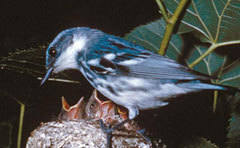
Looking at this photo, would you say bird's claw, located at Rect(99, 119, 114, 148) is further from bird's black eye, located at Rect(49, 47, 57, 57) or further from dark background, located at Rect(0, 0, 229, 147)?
bird's black eye, located at Rect(49, 47, 57, 57)

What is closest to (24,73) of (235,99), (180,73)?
(180,73)

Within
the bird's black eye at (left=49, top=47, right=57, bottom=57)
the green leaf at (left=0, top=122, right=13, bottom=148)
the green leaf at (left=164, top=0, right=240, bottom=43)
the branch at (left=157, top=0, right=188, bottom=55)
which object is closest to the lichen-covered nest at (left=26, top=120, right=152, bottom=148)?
the green leaf at (left=0, top=122, right=13, bottom=148)

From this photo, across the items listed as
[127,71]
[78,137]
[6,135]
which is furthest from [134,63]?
[6,135]

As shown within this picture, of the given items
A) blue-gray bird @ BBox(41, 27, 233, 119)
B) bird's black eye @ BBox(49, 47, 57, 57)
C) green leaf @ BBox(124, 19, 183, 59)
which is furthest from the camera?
green leaf @ BBox(124, 19, 183, 59)

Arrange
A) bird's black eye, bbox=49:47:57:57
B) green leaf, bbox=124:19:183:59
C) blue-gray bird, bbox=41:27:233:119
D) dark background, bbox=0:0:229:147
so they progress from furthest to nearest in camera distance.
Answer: green leaf, bbox=124:19:183:59 → dark background, bbox=0:0:229:147 → bird's black eye, bbox=49:47:57:57 → blue-gray bird, bbox=41:27:233:119

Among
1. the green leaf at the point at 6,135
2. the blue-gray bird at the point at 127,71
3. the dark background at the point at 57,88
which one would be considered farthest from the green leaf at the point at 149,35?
the green leaf at the point at 6,135

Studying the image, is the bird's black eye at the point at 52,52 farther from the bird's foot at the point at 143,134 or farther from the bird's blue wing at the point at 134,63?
the bird's foot at the point at 143,134

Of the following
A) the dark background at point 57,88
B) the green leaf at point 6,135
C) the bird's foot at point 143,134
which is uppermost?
the dark background at point 57,88
